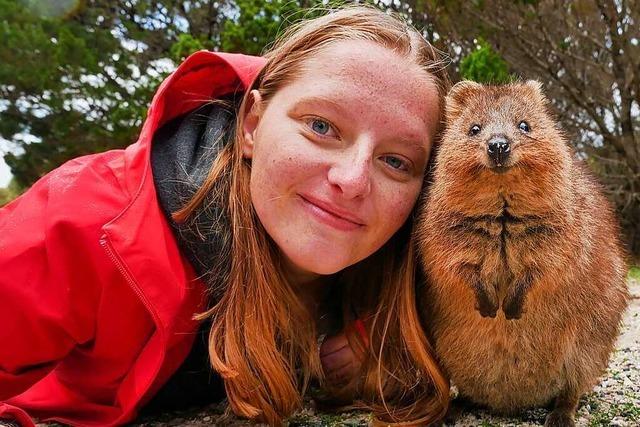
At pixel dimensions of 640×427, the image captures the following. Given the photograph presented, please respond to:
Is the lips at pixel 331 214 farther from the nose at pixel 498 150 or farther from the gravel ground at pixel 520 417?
the gravel ground at pixel 520 417

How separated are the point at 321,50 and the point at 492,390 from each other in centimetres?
159

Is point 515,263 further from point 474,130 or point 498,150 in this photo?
point 474,130

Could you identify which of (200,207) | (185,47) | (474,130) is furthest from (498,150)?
(185,47)

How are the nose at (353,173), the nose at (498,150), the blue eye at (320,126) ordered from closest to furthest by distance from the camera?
the nose at (498,150), the nose at (353,173), the blue eye at (320,126)

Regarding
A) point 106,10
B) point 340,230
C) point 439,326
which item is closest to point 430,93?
point 340,230

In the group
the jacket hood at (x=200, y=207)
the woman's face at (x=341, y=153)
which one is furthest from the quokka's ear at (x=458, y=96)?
the jacket hood at (x=200, y=207)

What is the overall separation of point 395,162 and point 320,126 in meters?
0.35

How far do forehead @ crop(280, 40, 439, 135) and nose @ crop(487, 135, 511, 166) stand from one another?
1.21 feet

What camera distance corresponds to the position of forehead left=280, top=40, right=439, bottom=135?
236cm

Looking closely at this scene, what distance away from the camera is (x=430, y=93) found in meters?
2.59

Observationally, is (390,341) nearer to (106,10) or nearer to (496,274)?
(496,274)

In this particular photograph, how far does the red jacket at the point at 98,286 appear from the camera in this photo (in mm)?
2342

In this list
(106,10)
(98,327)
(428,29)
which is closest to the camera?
(98,327)

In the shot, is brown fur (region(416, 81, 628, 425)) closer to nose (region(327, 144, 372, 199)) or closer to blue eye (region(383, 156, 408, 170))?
blue eye (region(383, 156, 408, 170))
